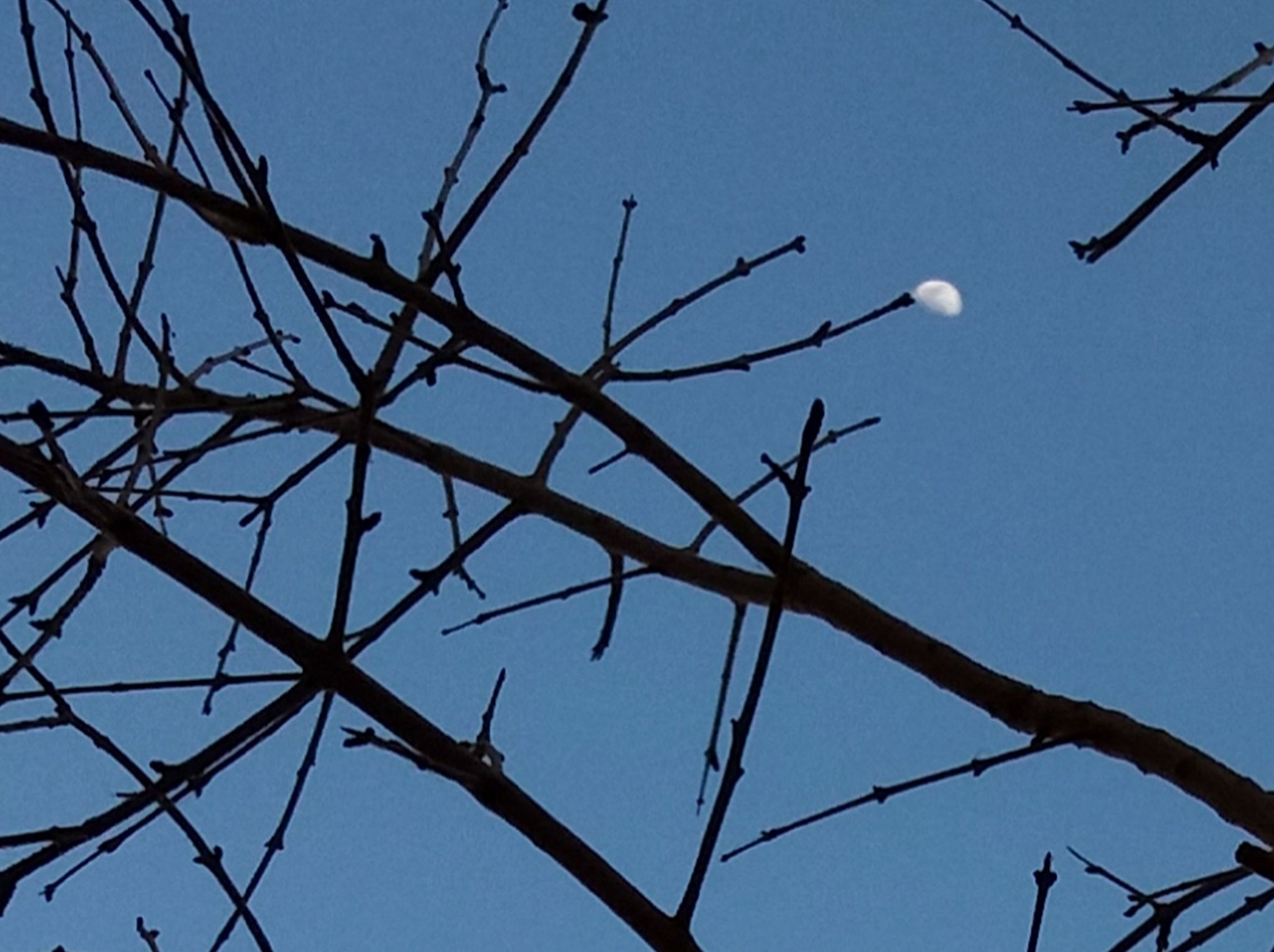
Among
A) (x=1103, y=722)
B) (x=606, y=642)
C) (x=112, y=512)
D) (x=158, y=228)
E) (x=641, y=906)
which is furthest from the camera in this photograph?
(x=606, y=642)

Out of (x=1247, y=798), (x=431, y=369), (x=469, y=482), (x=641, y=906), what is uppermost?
(x=469, y=482)

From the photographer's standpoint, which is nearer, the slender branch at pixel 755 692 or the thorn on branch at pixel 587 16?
the slender branch at pixel 755 692

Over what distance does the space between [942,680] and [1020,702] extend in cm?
10

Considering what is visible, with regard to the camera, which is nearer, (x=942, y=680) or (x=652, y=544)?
(x=942, y=680)

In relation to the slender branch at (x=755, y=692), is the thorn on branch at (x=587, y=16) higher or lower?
higher

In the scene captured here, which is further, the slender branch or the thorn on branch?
the thorn on branch

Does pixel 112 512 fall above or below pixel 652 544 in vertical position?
below

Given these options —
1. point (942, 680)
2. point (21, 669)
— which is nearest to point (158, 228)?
point (21, 669)

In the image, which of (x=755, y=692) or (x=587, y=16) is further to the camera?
(x=587, y=16)

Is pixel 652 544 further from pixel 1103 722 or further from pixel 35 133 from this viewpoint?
pixel 35 133

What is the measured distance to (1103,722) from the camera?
69.1 inches

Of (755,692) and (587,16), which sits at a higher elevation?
(587,16)

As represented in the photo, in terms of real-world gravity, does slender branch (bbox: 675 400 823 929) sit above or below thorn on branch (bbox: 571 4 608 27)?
below

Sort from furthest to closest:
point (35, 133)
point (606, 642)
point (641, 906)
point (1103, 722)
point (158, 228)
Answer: point (606, 642) → point (158, 228) → point (1103, 722) → point (35, 133) → point (641, 906)
